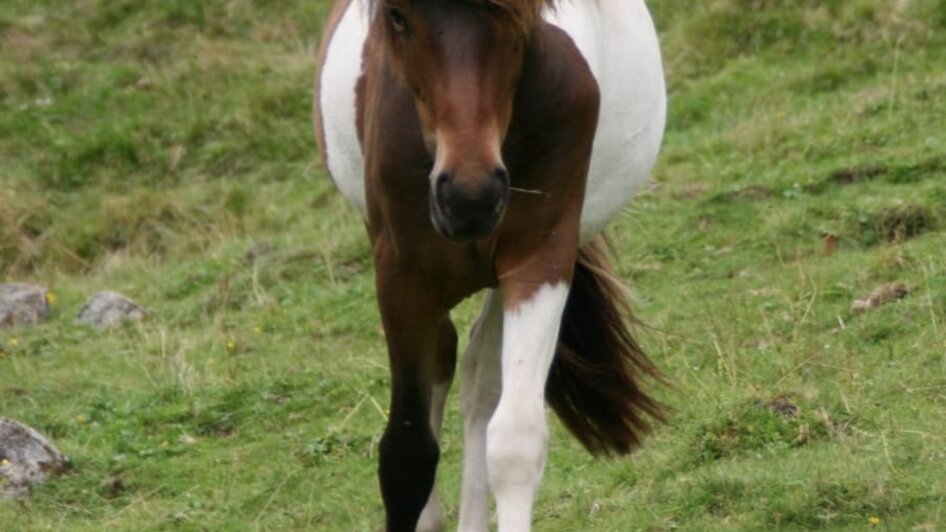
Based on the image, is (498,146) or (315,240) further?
(315,240)

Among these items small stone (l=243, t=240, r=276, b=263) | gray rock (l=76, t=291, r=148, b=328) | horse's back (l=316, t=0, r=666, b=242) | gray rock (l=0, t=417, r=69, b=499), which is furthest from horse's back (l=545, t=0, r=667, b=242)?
small stone (l=243, t=240, r=276, b=263)

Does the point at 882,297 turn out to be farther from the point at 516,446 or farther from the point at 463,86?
the point at 463,86

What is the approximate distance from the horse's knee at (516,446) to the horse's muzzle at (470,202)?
451 mm

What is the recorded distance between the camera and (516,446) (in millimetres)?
3721

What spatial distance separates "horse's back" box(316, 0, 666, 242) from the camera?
4.34 m

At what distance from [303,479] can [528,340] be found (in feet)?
7.60

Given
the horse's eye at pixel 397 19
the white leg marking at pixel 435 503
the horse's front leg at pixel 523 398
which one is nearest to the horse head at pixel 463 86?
the horse's eye at pixel 397 19

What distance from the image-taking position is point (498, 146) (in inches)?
139

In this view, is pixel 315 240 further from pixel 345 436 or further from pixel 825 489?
pixel 825 489

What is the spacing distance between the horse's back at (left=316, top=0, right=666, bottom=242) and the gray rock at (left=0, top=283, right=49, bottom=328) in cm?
407

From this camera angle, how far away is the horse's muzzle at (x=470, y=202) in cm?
339

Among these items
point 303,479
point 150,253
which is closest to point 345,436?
point 303,479

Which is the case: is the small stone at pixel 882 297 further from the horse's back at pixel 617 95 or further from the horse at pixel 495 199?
the horse's back at pixel 617 95

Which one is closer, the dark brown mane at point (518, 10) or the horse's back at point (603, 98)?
the dark brown mane at point (518, 10)
